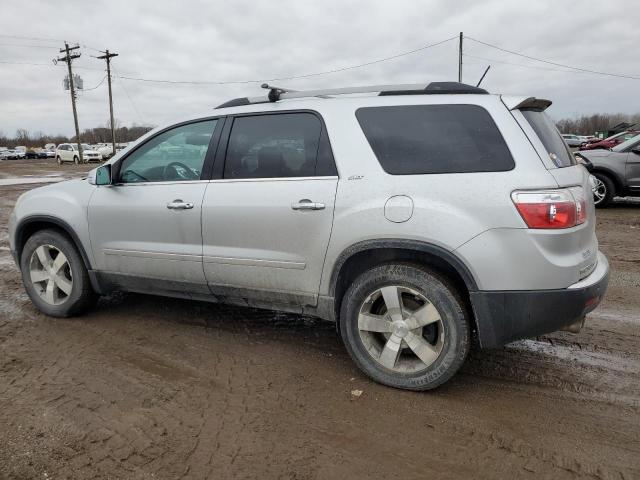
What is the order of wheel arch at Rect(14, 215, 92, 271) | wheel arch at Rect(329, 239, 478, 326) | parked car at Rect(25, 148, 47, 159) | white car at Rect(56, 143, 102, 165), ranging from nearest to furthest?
wheel arch at Rect(329, 239, 478, 326) < wheel arch at Rect(14, 215, 92, 271) < white car at Rect(56, 143, 102, 165) < parked car at Rect(25, 148, 47, 159)

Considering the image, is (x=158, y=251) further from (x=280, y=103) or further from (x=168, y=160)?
(x=280, y=103)

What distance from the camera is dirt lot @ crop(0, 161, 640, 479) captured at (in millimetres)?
2422

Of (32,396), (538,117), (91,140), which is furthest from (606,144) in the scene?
(91,140)

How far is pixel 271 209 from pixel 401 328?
1147mm

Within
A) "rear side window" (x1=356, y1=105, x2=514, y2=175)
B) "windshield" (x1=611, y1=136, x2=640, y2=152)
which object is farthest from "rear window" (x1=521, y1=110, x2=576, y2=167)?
"windshield" (x1=611, y1=136, x2=640, y2=152)

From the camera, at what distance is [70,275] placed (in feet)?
14.5

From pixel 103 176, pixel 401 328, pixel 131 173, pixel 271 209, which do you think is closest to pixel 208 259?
pixel 271 209

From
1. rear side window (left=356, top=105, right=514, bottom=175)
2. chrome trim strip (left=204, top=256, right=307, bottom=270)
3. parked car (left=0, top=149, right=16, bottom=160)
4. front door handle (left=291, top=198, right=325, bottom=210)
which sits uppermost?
rear side window (left=356, top=105, right=514, bottom=175)

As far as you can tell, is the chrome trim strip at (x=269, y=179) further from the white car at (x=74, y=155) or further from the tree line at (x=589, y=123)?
the tree line at (x=589, y=123)

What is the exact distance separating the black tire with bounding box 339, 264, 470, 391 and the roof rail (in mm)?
1142

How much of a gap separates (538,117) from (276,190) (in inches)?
69.6

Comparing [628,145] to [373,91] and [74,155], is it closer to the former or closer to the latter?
[373,91]

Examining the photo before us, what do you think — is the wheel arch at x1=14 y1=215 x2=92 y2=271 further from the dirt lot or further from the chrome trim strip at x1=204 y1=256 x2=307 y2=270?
the chrome trim strip at x1=204 y1=256 x2=307 y2=270

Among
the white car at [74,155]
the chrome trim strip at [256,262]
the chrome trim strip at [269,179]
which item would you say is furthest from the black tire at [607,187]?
the white car at [74,155]
